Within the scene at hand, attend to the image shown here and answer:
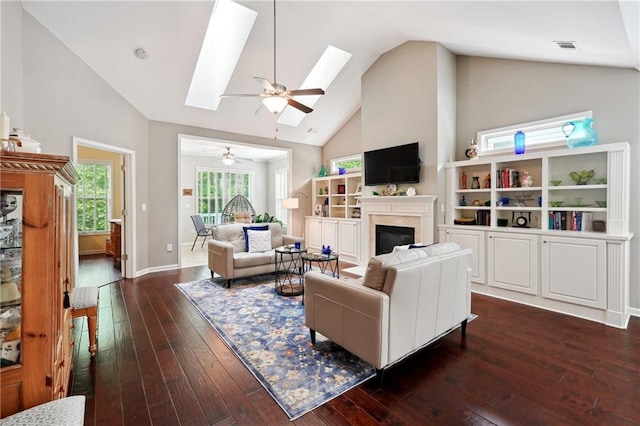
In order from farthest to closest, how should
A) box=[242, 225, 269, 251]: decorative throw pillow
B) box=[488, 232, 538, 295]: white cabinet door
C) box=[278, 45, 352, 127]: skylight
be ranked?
1. box=[278, 45, 352, 127]: skylight
2. box=[242, 225, 269, 251]: decorative throw pillow
3. box=[488, 232, 538, 295]: white cabinet door

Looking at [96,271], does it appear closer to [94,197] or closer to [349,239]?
[94,197]

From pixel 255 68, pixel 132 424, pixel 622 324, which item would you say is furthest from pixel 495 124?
pixel 132 424

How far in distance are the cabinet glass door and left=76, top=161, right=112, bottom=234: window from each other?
7.40 metres

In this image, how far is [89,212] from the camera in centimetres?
732

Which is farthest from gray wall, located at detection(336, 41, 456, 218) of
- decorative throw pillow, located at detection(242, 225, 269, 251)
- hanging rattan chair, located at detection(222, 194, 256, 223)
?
hanging rattan chair, located at detection(222, 194, 256, 223)

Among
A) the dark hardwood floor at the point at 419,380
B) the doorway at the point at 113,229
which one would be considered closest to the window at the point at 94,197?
the doorway at the point at 113,229

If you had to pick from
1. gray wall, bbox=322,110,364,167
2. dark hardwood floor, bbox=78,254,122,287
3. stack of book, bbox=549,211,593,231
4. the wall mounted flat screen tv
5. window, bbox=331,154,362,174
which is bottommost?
dark hardwood floor, bbox=78,254,122,287

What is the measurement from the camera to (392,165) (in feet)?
17.0

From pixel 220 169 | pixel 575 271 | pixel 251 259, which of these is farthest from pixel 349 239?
pixel 220 169

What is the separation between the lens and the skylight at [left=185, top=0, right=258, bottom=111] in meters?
4.14

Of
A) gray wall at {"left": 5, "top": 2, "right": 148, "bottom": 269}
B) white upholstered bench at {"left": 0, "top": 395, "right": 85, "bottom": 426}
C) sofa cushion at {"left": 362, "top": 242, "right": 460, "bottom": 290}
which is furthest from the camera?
gray wall at {"left": 5, "top": 2, "right": 148, "bottom": 269}

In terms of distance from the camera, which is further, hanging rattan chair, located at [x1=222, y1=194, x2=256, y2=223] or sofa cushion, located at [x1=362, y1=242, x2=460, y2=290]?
hanging rattan chair, located at [x1=222, y1=194, x2=256, y2=223]

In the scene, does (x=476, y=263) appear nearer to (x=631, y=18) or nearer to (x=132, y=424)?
(x=631, y=18)

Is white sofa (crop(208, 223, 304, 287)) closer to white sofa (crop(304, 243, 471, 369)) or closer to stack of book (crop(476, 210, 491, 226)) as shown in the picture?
white sofa (crop(304, 243, 471, 369))
